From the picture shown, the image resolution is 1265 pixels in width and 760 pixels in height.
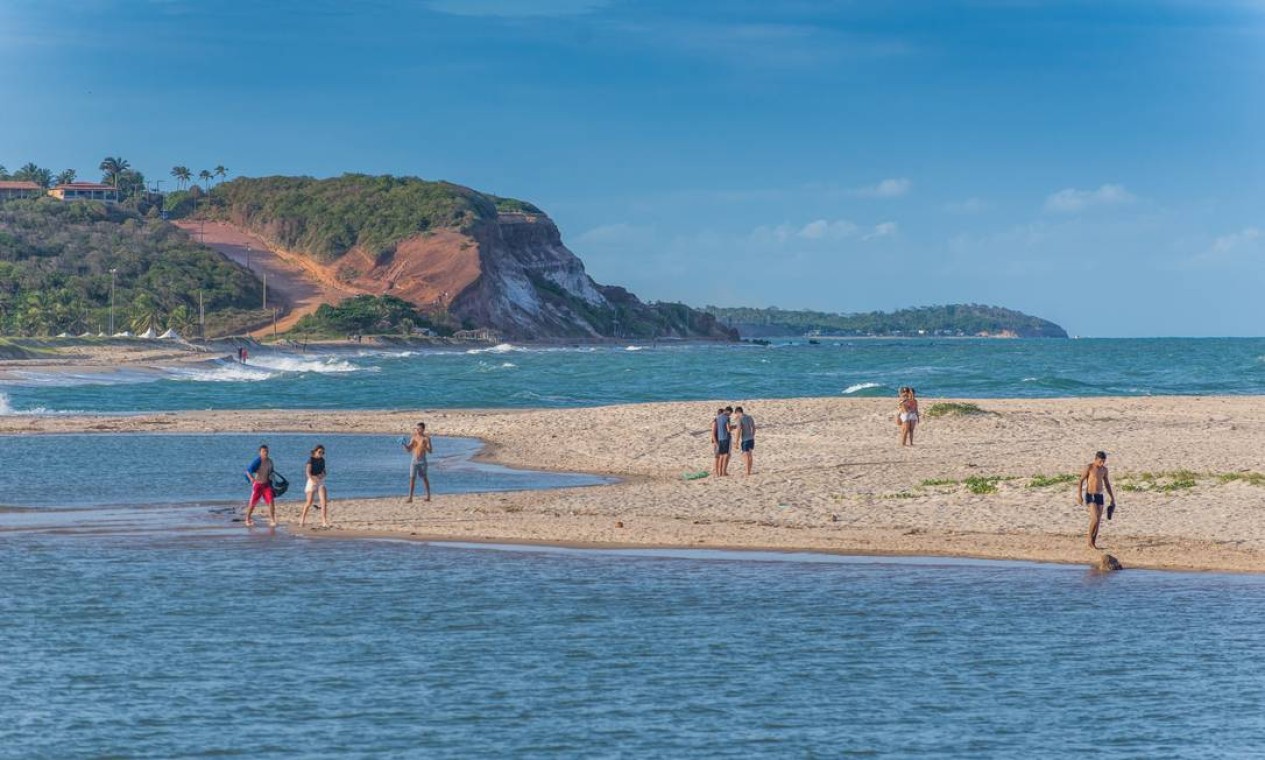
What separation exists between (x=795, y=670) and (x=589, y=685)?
6.61ft

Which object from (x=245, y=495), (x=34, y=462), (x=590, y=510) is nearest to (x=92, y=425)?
(x=34, y=462)

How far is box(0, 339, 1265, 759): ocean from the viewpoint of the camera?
12.4m

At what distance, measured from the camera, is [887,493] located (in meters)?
25.8

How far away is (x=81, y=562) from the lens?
2044 centimetres

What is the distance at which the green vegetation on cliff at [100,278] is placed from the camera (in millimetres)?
150125

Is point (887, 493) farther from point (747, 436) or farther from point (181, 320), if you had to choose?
point (181, 320)

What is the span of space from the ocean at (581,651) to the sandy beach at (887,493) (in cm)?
124

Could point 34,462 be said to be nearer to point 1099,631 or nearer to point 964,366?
point 1099,631

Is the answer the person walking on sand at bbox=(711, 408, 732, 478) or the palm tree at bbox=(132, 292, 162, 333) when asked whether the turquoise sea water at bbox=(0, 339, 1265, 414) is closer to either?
the person walking on sand at bbox=(711, 408, 732, 478)

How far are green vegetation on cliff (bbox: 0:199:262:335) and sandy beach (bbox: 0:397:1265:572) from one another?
114924mm

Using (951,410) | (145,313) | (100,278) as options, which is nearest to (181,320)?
(145,313)

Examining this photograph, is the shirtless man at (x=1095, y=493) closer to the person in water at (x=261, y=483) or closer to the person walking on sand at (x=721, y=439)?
the person walking on sand at (x=721, y=439)

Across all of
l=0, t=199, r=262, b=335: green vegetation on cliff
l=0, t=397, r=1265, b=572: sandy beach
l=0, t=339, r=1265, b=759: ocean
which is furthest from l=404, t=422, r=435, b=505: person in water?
l=0, t=199, r=262, b=335: green vegetation on cliff

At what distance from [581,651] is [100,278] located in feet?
543
